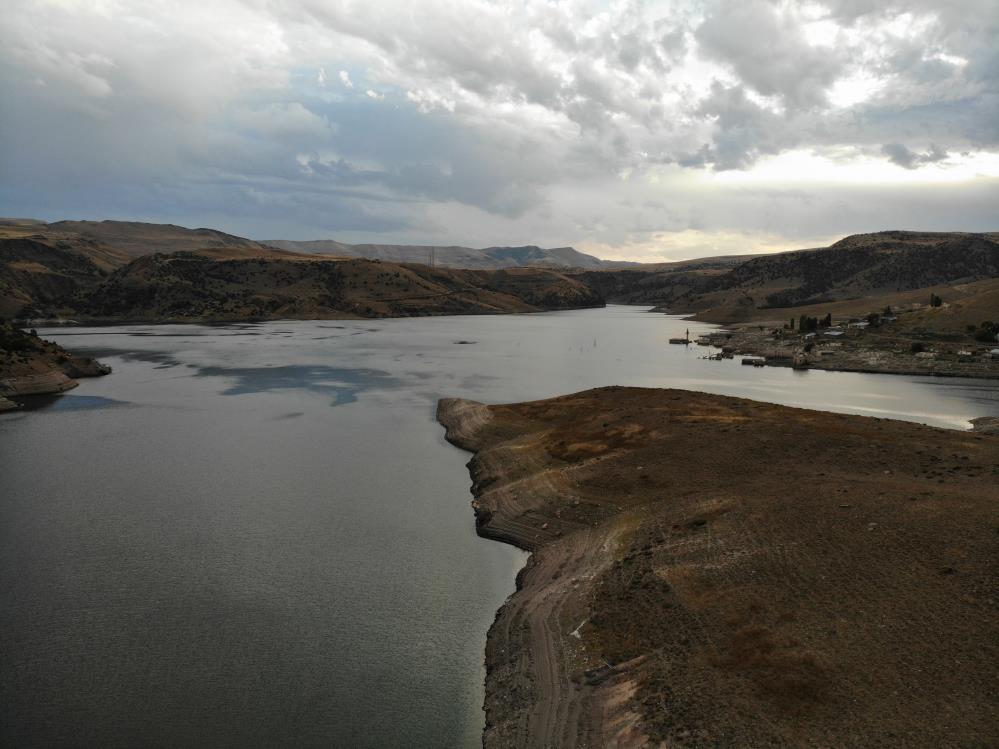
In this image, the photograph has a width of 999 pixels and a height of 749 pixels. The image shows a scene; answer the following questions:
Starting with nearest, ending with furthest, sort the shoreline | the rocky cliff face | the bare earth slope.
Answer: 1. the bare earth slope
2. the rocky cliff face
3. the shoreline

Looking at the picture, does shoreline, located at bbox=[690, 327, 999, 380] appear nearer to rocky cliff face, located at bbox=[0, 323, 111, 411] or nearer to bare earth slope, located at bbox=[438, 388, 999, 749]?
bare earth slope, located at bbox=[438, 388, 999, 749]

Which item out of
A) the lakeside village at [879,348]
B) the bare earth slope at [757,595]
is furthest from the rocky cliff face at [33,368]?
the lakeside village at [879,348]

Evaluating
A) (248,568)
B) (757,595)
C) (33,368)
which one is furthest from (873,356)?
(33,368)

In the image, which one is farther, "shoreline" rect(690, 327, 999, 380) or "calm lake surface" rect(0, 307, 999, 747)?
"shoreline" rect(690, 327, 999, 380)

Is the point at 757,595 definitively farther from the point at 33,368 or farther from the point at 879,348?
the point at 879,348

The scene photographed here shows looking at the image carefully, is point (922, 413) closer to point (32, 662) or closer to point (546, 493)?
point (546, 493)

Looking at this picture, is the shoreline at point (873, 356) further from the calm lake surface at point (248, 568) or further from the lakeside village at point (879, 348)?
the calm lake surface at point (248, 568)

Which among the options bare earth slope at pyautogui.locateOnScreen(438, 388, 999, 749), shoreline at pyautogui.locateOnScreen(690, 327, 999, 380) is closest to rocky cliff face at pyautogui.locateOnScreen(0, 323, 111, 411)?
bare earth slope at pyautogui.locateOnScreen(438, 388, 999, 749)
